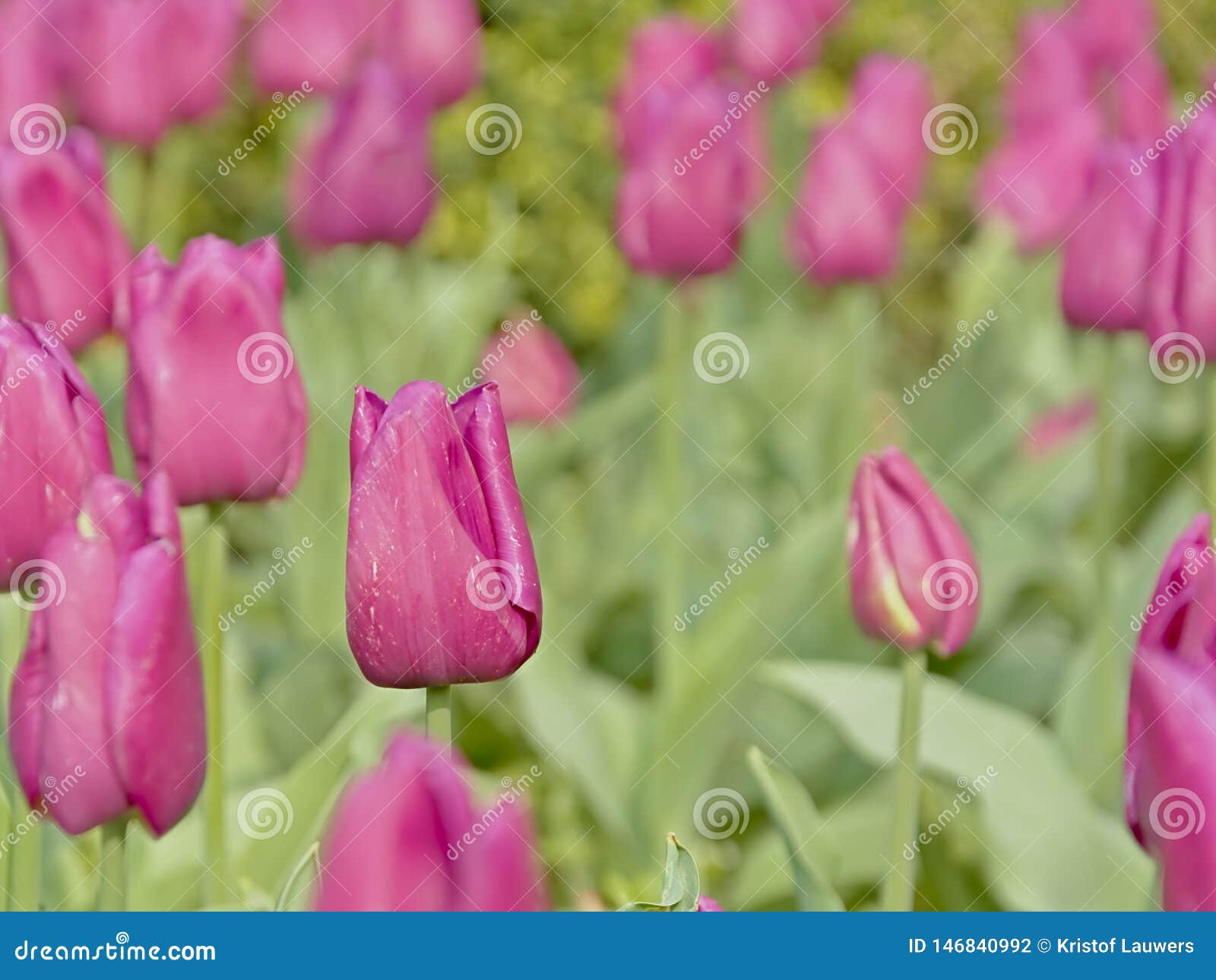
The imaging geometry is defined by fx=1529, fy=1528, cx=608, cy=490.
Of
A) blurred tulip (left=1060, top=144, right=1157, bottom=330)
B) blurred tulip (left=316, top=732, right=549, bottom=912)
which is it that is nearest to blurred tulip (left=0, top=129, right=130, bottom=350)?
blurred tulip (left=316, top=732, right=549, bottom=912)

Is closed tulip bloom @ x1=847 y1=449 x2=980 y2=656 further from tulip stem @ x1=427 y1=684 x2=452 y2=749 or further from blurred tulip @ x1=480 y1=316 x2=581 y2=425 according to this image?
blurred tulip @ x1=480 y1=316 x2=581 y2=425

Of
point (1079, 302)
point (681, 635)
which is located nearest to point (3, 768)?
point (681, 635)

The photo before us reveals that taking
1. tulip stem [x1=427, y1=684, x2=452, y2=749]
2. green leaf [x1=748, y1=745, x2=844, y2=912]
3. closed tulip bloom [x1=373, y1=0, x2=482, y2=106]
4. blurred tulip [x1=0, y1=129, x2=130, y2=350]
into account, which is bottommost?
green leaf [x1=748, y1=745, x2=844, y2=912]

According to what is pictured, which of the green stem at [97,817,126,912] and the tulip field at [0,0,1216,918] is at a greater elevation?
the tulip field at [0,0,1216,918]

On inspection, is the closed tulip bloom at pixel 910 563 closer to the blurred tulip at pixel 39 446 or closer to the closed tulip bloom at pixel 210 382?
the closed tulip bloom at pixel 210 382

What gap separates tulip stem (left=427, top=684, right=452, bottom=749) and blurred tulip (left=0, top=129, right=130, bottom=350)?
0.49 m

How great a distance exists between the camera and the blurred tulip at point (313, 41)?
2.18m

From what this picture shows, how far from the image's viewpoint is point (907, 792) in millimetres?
1075

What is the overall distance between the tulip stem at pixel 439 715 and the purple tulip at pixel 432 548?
15 millimetres

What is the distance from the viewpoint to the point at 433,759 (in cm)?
56

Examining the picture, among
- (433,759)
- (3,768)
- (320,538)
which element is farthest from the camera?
(320,538)

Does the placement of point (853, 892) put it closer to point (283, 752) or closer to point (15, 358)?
point (283, 752)

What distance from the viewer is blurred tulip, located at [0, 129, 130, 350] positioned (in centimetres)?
116
